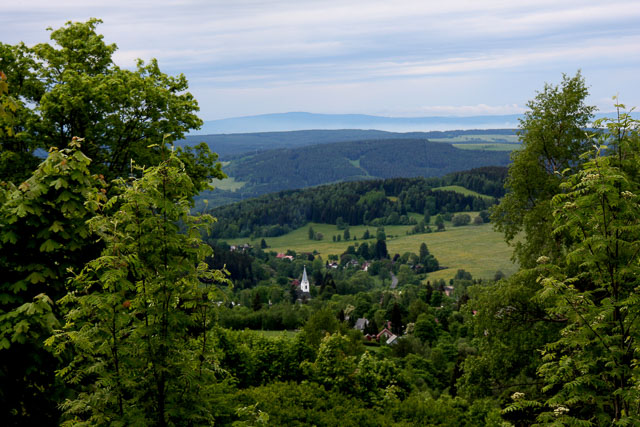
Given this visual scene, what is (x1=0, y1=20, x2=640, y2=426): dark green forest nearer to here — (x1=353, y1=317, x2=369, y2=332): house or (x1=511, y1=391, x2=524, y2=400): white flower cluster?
(x1=511, y1=391, x2=524, y2=400): white flower cluster

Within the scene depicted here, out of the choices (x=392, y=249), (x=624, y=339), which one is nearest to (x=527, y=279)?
(x=624, y=339)

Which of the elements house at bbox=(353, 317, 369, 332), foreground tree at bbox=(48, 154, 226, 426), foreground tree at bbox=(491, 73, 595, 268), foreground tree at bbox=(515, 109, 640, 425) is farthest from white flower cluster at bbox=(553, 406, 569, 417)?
house at bbox=(353, 317, 369, 332)

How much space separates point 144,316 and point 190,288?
0.70 m

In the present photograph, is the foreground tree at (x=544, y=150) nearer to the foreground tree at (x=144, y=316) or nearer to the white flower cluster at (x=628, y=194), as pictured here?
the white flower cluster at (x=628, y=194)

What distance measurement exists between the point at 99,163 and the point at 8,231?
43.6 ft

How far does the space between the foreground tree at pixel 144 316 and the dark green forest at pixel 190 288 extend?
26mm

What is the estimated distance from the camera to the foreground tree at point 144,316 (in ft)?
19.1

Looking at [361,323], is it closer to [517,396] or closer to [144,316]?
[517,396]

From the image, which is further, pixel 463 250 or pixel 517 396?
pixel 463 250

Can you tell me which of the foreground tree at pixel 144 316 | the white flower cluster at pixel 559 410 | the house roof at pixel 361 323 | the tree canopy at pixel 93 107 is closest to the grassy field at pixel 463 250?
the house roof at pixel 361 323

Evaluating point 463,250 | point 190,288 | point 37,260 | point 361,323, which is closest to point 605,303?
point 190,288

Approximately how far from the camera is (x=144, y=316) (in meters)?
6.32

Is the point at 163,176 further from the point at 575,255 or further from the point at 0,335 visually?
the point at 575,255

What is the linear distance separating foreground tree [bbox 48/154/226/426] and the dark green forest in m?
0.03
